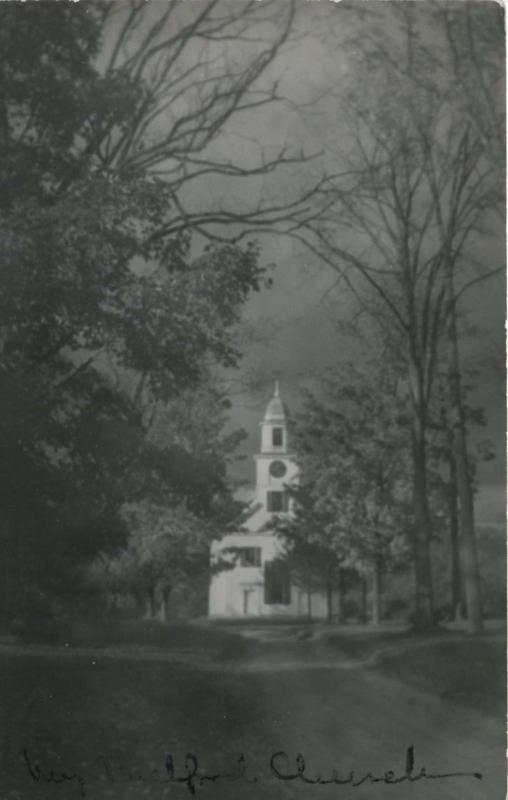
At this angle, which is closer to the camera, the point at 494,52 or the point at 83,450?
the point at 83,450

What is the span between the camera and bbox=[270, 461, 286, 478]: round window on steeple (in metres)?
3.51

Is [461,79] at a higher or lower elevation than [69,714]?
higher

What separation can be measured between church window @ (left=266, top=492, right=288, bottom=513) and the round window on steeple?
0.08 meters

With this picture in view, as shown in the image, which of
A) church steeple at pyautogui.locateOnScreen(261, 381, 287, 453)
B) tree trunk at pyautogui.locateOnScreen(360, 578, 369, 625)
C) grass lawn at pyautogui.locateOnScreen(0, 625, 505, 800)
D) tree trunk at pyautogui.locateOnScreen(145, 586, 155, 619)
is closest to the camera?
grass lawn at pyautogui.locateOnScreen(0, 625, 505, 800)

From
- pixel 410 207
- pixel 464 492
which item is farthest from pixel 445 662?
pixel 410 207

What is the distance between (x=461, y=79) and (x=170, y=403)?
6.47ft

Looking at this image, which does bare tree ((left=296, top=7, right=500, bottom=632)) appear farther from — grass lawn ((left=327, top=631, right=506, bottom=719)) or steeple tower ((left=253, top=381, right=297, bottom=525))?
grass lawn ((left=327, top=631, right=506, bottom=719))

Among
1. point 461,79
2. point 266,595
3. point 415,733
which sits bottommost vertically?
point 415,733

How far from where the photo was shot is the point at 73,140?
362 cm

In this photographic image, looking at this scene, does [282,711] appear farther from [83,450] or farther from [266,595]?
[83,450]

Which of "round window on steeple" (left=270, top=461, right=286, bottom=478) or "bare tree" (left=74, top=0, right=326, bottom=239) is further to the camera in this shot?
"bare tree" (left=74, top=0, right=326, bottom=239)

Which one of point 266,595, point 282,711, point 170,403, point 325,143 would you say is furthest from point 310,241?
point 282,711

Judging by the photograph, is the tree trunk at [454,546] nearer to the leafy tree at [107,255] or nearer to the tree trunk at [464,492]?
the tree trunk at [464,492]

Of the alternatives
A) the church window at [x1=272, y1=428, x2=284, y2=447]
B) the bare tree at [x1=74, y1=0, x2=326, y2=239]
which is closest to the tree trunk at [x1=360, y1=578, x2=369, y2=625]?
the church window at [x1=272, y1=428, x2=284, y2=447]
